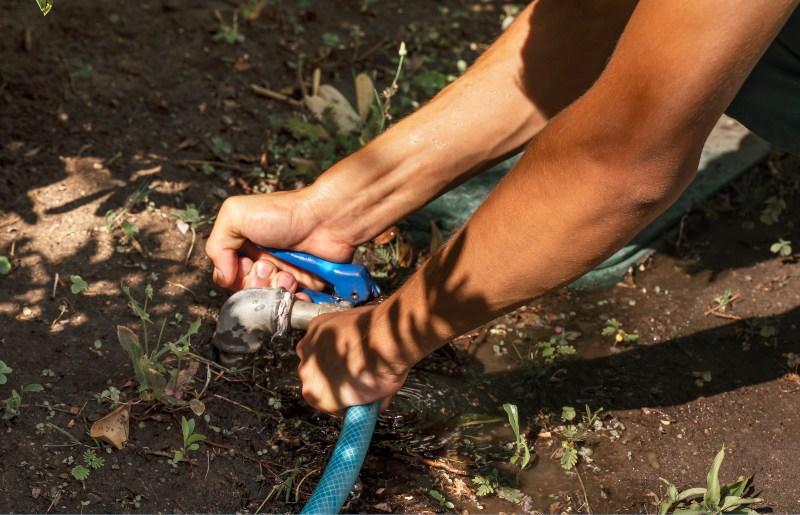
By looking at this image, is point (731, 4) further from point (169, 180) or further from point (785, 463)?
point (169, 180)

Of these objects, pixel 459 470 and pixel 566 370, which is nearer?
pixel 459 470

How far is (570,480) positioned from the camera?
2.60m

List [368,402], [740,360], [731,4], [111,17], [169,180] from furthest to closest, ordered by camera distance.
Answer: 1. [111,17]
2. [169,180]
3. [740,360]
4. [368,402]
5. [731,4]

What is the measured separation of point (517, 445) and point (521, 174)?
931mm

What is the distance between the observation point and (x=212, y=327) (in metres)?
2.84

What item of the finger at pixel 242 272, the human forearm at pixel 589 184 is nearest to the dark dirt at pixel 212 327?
the finger at pixel 242 272

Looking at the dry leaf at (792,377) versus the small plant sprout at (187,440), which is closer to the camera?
the small plant sprout at (187,440)

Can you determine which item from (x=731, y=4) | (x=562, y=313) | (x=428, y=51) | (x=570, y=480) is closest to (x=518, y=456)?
(x=570, y=480)

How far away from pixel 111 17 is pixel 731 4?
2803 millimetres

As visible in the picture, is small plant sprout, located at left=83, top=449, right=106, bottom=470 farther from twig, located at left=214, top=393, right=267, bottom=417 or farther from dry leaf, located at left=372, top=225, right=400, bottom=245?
dry leaf, located at left=372, top=225, right=400, bottom=245

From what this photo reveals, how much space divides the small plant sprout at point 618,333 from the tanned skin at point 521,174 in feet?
2.22

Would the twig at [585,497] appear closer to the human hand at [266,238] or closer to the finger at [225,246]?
the human hand at [266,238]

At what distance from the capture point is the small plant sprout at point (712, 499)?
240cm

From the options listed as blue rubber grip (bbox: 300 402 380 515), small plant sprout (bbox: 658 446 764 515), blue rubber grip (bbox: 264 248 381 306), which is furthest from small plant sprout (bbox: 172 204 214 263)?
small plant sprout (bbox: 658 446 764 515)
